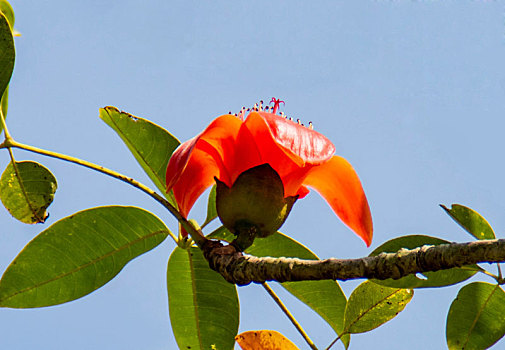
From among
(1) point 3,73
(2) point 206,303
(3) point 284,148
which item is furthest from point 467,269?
(1) point 3,73

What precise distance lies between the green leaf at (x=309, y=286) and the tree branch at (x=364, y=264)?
0.24 meters

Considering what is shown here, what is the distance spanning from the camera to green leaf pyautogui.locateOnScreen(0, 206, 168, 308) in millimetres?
1434

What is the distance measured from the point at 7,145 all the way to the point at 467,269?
107 cm

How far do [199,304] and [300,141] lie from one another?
0.57 meters

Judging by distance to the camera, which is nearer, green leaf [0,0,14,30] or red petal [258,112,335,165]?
red petal [258,112,335,165]

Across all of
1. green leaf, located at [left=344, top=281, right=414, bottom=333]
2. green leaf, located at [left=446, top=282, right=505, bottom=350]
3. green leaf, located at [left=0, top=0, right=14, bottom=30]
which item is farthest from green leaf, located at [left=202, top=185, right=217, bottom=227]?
green leaf, located at [left=0, top=0, right=14, bottom=30]

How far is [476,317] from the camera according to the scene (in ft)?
4.57

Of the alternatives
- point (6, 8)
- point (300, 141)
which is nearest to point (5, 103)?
point (6, 8)

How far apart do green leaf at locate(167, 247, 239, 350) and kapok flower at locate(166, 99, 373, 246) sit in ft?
0.59

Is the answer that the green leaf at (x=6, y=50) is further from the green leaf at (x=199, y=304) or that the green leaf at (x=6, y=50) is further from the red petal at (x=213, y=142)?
the green leaf at (x=199, y=304)

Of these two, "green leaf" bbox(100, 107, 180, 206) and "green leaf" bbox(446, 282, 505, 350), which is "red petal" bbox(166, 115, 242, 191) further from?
"green leaf" bbox(446, 282, 505, 350)

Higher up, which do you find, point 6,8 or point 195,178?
point 6,8

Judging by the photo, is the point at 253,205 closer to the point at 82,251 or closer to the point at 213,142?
the point at 213,142

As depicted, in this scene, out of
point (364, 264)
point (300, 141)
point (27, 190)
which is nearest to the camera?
point (364, 264)
